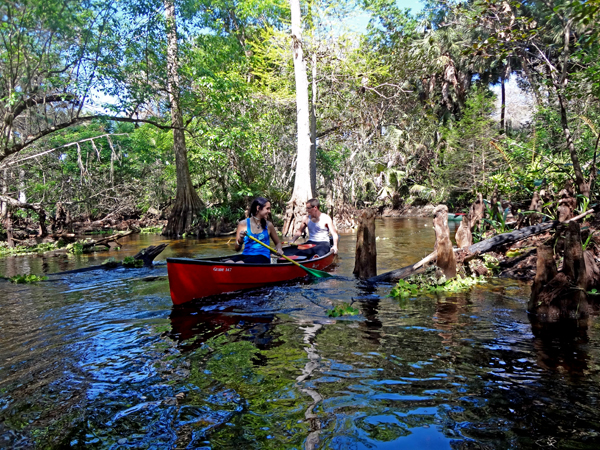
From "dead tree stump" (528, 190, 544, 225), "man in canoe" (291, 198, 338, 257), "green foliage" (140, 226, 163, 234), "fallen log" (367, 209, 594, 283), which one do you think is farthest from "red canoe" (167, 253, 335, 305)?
"green foliage" (140, 226, 163, 234)

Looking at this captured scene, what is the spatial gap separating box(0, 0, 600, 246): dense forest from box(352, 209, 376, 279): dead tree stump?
3.75m

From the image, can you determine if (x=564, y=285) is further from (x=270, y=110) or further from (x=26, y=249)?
(x=270, y=110)

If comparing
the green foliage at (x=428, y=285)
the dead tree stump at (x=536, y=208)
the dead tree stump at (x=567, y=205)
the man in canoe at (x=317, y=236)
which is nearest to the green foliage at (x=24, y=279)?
the man in canoe at (x=317, y=236)

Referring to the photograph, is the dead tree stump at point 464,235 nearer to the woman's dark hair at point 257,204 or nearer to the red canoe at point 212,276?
the red canoe at point 212,276

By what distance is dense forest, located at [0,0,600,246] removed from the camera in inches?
432

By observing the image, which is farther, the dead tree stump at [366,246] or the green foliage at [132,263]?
the green foliage at [132,263]

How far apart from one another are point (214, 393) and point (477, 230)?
832 cm

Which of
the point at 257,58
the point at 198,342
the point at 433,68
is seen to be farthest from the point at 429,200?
the point at 198,342

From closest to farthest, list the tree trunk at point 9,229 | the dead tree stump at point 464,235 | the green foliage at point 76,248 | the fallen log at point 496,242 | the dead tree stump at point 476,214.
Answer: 1. the fallen log at point 496,242
2. the dead tree stump at point 464,235
3. the dead tree stump at point 476,214
4. the green foliage at point 76,248
5. the tree trunk at point 9,229

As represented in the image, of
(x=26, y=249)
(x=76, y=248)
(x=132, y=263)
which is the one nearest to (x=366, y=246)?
(x=132, y=263)

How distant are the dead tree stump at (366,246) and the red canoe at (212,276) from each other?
143cm

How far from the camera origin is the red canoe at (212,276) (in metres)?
6.02

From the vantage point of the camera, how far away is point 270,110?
21.0 metres

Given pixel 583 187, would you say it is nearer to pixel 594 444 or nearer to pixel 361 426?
pixel 594 444
